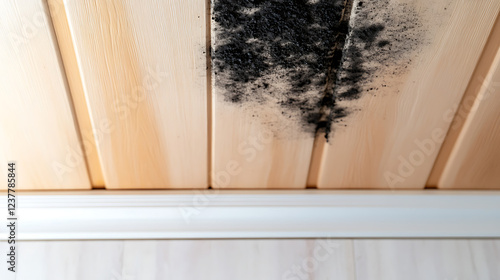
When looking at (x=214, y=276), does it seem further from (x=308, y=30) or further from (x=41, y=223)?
(x=308, y=30)

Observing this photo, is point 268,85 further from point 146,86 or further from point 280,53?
point 146,86

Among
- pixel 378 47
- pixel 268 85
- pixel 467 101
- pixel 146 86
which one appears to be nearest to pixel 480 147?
pixel 467 101

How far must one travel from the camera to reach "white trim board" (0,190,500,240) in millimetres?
919

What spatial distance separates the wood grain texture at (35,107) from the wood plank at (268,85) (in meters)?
0.26

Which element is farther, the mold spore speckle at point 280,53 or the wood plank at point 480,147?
the wood plank at point 480,147

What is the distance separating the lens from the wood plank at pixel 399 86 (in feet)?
2.26

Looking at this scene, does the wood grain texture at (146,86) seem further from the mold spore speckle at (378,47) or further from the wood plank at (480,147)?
the wood plank at (480,147)

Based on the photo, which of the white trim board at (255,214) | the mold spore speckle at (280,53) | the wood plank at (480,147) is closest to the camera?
the mold spore speckle at (280,53)

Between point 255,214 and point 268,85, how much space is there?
0.30 metres

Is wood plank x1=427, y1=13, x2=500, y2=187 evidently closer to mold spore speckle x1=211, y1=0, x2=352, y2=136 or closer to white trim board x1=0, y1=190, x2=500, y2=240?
white trim board x1=0, y1=190, x2=500, y2=240

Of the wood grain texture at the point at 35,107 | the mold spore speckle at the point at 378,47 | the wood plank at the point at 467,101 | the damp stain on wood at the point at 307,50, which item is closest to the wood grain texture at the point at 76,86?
the wood grain texture at the point at 35,107

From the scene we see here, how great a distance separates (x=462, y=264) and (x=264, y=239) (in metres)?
0.45

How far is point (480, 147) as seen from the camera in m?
0.91

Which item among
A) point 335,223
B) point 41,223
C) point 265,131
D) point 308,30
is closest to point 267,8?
point 308,30
